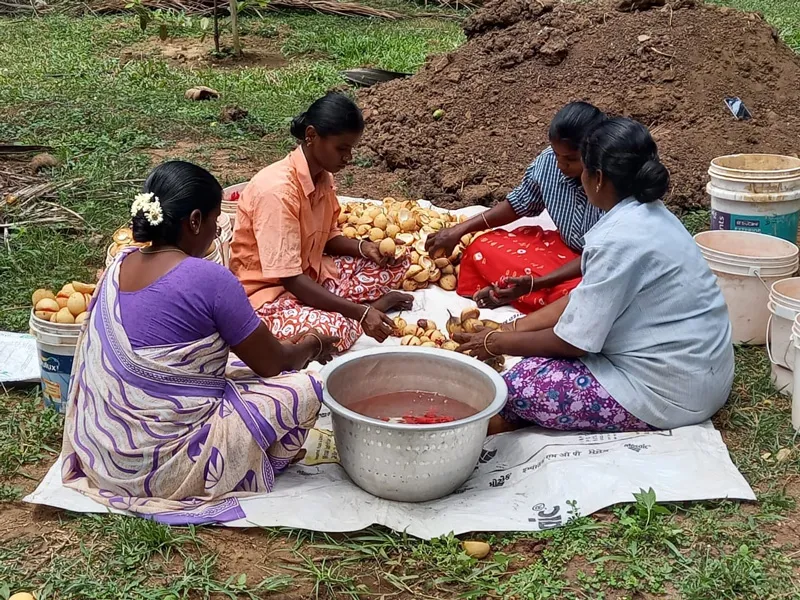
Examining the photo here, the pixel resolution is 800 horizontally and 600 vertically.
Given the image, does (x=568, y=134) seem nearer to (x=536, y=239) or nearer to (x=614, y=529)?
(x=536, y=239)

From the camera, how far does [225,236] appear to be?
13.4 feet

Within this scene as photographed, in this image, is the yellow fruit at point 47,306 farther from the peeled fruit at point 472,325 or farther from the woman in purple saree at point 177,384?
the peeled fruit at point 472,325

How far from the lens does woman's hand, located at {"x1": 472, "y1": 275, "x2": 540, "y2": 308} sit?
13.1ft

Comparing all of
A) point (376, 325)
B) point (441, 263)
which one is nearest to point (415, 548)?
point (376, 325)

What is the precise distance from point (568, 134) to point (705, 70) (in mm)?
3427

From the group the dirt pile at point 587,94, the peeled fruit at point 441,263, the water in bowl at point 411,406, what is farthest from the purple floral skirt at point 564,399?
the dirt pile at point 587,94

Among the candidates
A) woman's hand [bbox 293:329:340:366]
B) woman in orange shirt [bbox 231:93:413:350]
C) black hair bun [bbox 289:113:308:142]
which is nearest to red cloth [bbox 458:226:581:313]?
woman in orange shirt [bbox 231:93:413:350]

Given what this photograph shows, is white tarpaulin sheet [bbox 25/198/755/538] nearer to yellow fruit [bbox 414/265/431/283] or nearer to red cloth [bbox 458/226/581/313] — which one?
red cloth [bbox 458/226/581/313]

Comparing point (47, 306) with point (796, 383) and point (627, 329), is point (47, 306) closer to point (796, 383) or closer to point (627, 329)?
point (627, 329)

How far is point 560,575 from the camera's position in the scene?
248 cm

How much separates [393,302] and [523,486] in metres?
1.54

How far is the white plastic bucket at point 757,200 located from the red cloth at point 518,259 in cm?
84

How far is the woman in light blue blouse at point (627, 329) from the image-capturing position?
286 cm

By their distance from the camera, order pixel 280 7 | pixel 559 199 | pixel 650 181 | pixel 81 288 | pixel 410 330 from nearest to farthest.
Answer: pixel 650 181
pixel 81 288
pixel 410 330
pixel 559 199
pixel 280 7
